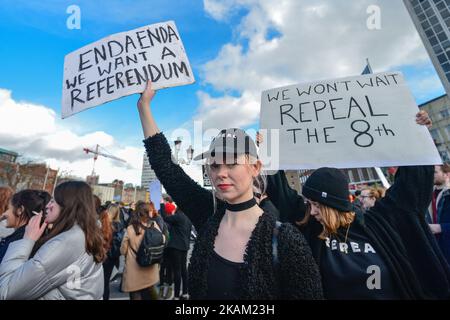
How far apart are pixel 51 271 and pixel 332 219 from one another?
2.05 metres

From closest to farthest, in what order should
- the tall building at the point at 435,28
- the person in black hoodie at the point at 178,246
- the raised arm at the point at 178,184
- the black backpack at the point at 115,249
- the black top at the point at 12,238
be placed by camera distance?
the raised arm at the point at 178,184 < the black top at the point at 12,238 < the black backpack at the point at 115,249 < the person in black hoodie at the point at 178,246 < the tall building at the point at 435,28

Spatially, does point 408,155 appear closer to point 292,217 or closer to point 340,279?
point 292,217

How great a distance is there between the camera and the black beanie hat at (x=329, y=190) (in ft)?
5.56

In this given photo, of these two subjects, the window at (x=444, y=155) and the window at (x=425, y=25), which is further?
the window at (x=444, y=155)

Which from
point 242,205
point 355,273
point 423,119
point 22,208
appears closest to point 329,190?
point 355,273

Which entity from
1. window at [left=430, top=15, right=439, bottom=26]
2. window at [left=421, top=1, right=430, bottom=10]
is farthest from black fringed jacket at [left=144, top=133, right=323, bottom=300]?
window at [left=421, top=1, right=430, bottom=10]

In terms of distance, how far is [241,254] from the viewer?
1.27 m

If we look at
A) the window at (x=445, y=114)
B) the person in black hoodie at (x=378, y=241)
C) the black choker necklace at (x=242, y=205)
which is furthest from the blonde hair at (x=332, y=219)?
the window at (x=445, y=114)

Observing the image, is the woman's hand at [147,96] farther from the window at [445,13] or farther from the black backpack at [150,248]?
the window at [445,13]

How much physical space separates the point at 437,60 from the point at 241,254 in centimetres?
5503

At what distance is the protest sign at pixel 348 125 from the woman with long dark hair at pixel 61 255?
174 centimetres

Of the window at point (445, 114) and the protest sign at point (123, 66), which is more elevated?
the window at point (445, 114)

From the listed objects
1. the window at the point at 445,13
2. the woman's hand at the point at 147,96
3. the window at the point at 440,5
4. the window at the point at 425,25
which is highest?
Answer: the window at the point at 440,5
